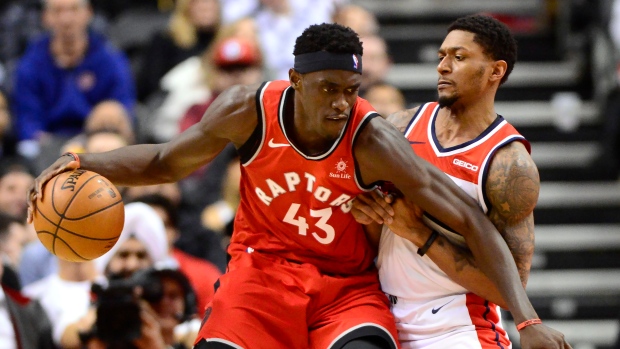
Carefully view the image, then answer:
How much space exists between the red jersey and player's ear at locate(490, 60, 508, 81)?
2.21 ft

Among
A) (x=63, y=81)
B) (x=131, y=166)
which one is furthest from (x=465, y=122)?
(x=63, y=81)

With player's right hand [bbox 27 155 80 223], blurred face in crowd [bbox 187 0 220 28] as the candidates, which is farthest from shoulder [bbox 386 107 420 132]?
blurred face in crowd [bbox 187 0 220 28]

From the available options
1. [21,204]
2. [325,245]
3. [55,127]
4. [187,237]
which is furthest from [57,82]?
[325,245]

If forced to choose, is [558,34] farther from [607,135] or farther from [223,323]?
[223,323]

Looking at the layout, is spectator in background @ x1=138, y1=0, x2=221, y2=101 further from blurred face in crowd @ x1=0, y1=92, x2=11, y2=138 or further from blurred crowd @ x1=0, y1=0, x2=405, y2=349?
blurred face in crowd @ x1=0, y1=92, x2=11, y2=138

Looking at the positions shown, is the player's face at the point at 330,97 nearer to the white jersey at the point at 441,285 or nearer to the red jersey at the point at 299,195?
the red jersey at the point at 299,195

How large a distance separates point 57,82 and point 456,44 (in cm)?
A: 479

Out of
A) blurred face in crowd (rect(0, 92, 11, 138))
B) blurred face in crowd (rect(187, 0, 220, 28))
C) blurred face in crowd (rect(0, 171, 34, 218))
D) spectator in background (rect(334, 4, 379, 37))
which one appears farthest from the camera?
blurred face in crowd (rect(187, 0, 220, 28))

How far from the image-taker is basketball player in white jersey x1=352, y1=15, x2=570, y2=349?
4477 mm

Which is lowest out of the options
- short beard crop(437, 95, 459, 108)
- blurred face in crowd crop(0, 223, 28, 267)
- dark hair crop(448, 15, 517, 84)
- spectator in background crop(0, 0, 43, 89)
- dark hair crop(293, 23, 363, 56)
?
blurred face in crowd crop(0, 223, 28, 267)

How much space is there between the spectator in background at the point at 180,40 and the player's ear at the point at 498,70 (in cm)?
474

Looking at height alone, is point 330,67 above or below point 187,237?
Result: above

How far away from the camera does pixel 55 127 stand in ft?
27.7

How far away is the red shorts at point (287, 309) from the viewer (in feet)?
14.3
